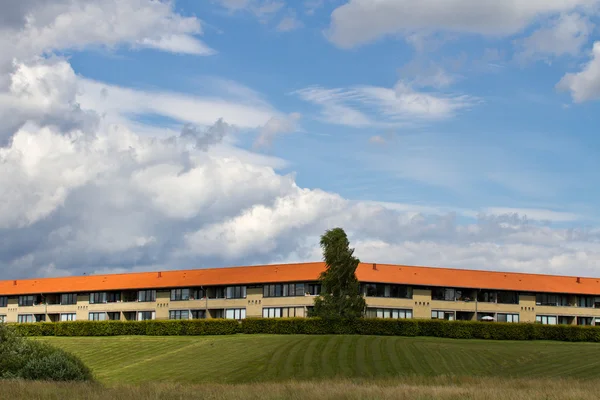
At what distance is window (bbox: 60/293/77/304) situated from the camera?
105188mm

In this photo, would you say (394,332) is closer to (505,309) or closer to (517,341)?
(517,341)

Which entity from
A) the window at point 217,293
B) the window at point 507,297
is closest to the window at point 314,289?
the window at point 217,293

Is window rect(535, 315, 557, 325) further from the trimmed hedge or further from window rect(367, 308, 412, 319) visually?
window rect(367, 308, 412, 319)

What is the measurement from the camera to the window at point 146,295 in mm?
99812

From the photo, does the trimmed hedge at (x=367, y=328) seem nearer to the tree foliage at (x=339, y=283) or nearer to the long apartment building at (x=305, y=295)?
the tree foliage at (x=339, y=283)

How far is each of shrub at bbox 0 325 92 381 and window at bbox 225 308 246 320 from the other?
49784 millimetres

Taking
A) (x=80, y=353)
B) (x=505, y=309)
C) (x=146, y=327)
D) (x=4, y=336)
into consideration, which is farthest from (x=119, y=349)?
(x=505, y=309)

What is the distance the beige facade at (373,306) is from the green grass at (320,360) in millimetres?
16651

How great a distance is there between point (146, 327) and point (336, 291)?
2156 cm

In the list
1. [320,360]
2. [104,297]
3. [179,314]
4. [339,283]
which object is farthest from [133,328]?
[320,360]

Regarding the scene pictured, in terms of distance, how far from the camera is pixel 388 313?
88250 mm

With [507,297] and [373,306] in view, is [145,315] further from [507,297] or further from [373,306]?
[507,297]

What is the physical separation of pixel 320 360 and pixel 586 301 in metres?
53.3

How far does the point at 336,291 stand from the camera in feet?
259
